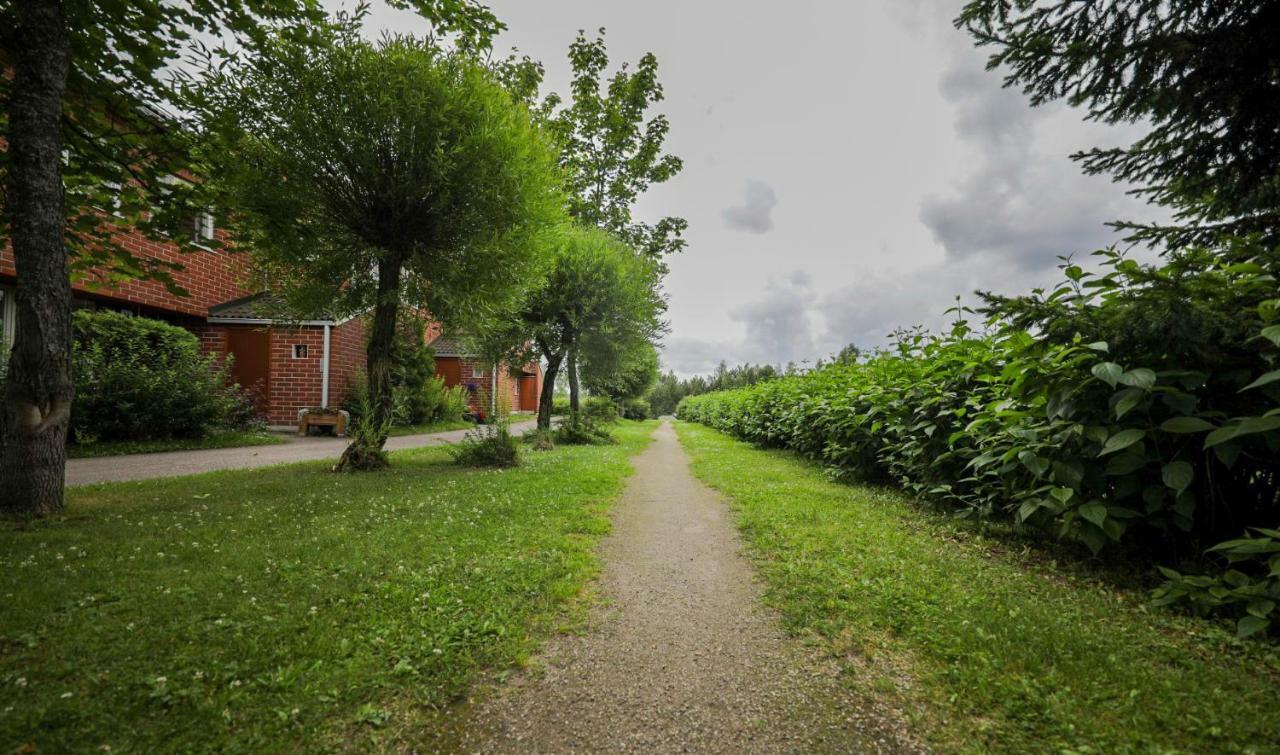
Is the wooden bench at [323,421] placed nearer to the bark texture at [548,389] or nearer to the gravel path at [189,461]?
the gravel path at [189,461]

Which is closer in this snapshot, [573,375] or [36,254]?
[36,254]

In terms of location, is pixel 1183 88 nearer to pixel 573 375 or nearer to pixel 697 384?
pixel 573 375

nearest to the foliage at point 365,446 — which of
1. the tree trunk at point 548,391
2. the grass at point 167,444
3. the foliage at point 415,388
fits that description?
the grass at point 167,444

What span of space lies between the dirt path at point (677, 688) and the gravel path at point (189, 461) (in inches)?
303

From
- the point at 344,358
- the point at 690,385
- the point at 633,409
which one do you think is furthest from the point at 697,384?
the point at 344,358

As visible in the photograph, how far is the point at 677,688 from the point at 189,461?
402 inches

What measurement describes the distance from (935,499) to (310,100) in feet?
31.2

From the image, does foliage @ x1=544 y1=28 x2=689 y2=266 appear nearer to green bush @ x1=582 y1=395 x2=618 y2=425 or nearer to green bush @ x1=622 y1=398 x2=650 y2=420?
green bush @ x1=582 y1=395 x2=618 y2=425

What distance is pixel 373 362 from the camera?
7.88m

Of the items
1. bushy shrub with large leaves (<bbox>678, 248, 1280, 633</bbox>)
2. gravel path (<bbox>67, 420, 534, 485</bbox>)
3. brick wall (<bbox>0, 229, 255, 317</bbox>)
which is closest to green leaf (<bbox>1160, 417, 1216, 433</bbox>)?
bushy shrub with large leaves (<bbox>678, 248, 1280, 633</bbox>)

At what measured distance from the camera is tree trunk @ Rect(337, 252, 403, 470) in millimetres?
7547

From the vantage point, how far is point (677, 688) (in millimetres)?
2270

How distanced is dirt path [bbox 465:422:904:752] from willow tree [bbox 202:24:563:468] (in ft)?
19.2

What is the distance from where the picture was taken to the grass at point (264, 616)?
1.83m
